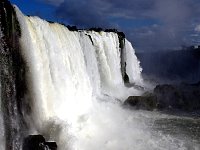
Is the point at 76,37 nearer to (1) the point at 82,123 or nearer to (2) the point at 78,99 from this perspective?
(2) the point at 78,99

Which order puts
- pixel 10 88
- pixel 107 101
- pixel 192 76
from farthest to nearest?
pixel 192 76, pixel 107 101, pixel 10 88

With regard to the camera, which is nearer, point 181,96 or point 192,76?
point 181,96

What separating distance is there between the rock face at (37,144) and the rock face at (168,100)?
12.5m

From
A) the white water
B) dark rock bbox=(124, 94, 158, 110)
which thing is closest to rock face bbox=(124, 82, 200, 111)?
dark rock bbox=(124, 94, 158, 110)

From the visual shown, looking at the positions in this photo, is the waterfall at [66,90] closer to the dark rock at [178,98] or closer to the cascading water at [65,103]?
the cascading water at [65,103]

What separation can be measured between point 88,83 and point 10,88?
1005cm

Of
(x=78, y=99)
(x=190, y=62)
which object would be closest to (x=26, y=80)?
(x=78, y=99)

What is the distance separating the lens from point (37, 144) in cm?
1381

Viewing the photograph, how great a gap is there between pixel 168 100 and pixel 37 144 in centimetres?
1659

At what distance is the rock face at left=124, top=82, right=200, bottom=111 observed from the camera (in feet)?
86.1

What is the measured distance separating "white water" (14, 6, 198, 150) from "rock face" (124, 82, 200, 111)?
115cm

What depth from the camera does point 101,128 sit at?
65.2 feet

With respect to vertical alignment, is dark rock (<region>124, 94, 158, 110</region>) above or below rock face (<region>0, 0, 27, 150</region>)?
below

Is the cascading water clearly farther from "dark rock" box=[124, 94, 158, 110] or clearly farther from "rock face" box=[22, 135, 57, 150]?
→ "dark rock" box=[124, 94, 158, 110]
